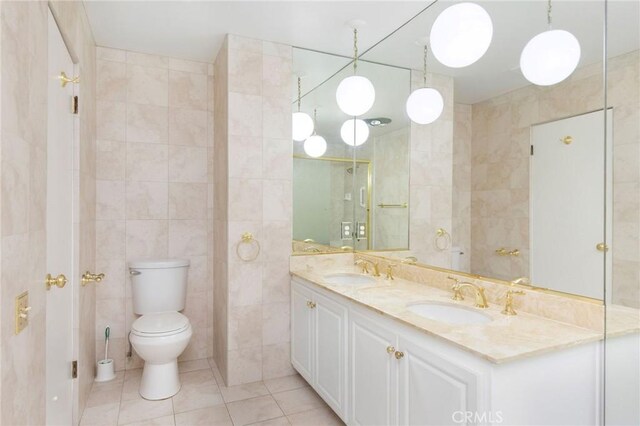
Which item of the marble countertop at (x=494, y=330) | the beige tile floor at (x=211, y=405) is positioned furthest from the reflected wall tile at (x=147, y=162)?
the marble countertop at (x=494, y=330)

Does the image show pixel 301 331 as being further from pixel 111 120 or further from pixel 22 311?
pixel 111 120

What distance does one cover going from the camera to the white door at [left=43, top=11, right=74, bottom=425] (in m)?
1.56

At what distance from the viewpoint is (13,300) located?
1027 mm

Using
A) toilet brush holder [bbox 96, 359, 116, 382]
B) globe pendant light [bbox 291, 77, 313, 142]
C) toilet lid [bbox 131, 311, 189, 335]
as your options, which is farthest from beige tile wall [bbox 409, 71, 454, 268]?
toilet brush holder [bbox 96, 359, 116, 382]

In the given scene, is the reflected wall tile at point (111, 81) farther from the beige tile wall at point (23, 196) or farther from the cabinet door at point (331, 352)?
the cabinet door at point (331, 352)

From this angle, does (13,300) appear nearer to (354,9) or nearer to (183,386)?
(183,386)

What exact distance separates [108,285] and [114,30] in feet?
5.90

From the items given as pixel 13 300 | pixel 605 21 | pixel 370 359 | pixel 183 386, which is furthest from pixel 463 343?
pixel 183 386

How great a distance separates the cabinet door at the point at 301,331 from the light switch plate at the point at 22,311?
154 centimetres

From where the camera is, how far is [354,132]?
296 centimetres

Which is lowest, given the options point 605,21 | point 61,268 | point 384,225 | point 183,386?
point 183,386

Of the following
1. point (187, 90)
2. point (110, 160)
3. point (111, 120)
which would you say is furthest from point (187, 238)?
point (187, 90)

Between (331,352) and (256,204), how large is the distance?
1.13 meters

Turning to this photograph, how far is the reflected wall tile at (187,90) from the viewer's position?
2934 mm
